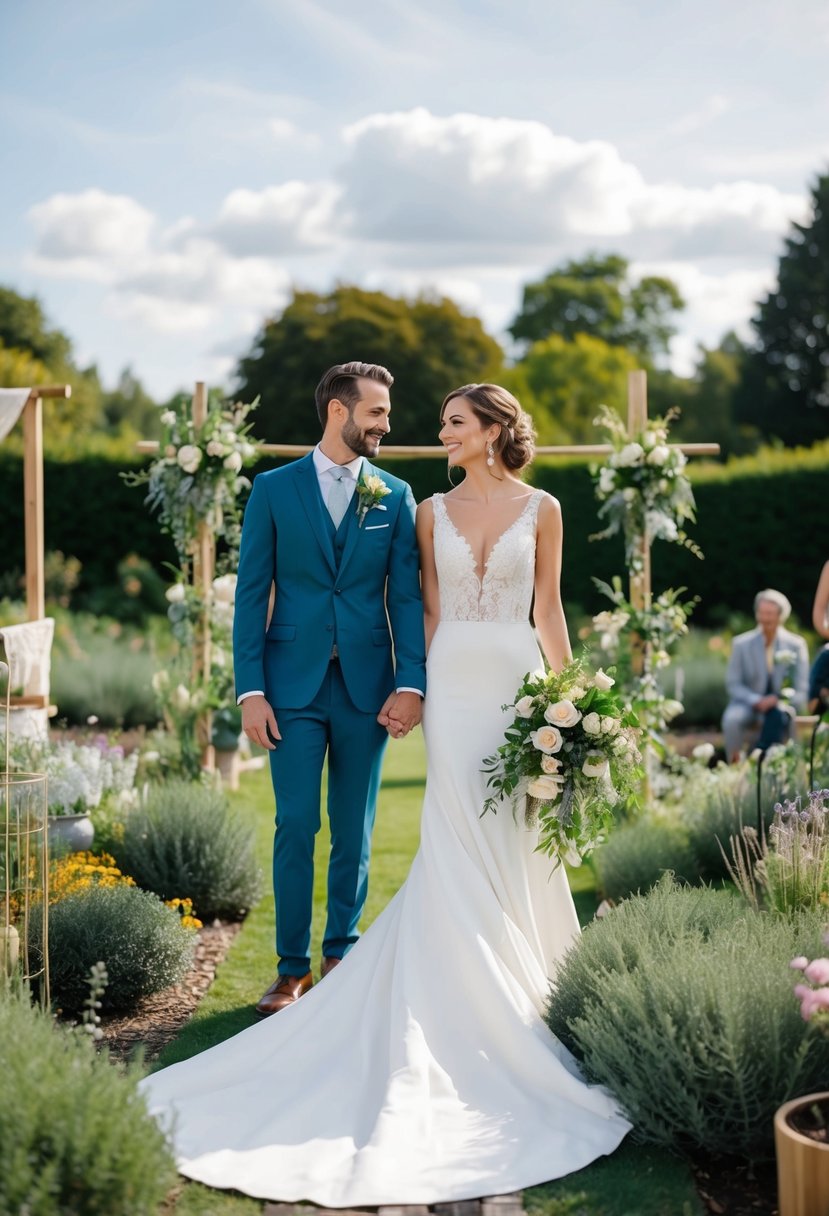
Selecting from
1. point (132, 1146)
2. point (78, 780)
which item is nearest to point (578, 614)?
point (78, 780)

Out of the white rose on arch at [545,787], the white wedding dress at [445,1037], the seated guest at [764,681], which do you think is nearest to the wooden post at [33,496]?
the white wedding dress at [445,1037]

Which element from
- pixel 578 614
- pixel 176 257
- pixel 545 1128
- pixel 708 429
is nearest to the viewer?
pixel 545 1128

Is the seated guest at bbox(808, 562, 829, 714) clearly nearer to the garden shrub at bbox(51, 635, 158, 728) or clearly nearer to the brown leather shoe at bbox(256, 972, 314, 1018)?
the brown leather shoe at bbox(256, 972, 314, 1018)

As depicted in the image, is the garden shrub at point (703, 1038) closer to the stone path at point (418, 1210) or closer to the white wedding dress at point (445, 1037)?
the white wedding dress at point (445, 1037)

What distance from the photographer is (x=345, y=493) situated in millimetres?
4406

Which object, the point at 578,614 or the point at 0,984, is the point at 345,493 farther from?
the point at 578,614

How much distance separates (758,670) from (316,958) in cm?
455

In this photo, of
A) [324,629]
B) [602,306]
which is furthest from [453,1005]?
[602,306]

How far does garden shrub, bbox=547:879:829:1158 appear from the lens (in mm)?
2988

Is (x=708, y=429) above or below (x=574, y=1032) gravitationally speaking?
above

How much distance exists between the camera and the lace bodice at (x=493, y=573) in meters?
4.16

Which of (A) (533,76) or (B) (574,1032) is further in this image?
(A) (533,76)

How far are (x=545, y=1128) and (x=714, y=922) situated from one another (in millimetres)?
932

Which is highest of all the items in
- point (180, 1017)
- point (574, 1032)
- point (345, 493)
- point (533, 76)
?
point (533, 76)
